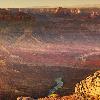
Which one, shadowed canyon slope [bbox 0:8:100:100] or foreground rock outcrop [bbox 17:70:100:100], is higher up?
shadowed canyon slope [bbox 0:8:100:100]

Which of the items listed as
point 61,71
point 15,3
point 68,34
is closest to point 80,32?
point 68,34

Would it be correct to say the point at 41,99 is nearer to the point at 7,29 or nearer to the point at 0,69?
the point at 0,69

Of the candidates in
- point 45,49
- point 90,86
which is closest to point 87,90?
point 90,86

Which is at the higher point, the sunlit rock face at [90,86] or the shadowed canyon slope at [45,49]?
the shadowed canyon slope at [45,49]

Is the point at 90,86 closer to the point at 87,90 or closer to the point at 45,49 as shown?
the point at 87,90

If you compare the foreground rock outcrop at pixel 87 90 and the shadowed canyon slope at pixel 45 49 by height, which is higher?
the shadowed canyon slope at pixel 45 49

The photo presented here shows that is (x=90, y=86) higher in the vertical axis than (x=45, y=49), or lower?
lower

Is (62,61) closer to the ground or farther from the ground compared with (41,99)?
farther from the ground

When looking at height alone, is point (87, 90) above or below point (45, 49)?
below
